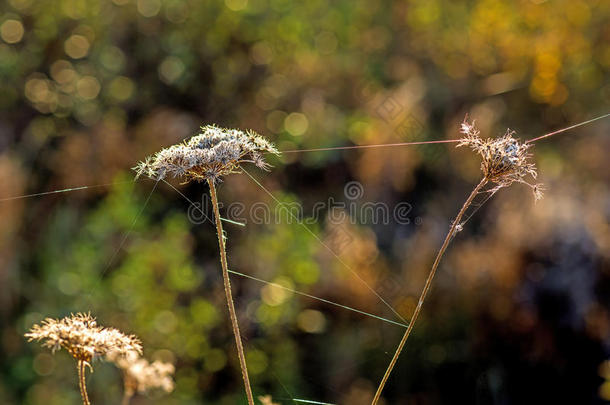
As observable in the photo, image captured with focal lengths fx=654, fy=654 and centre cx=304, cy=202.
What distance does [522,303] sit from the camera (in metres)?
3.04

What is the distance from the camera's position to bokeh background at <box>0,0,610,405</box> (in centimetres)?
305

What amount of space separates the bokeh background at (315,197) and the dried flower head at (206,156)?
5.14ft

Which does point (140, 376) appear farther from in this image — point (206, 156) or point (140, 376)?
point (206, 156)

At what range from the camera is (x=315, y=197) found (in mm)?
4457

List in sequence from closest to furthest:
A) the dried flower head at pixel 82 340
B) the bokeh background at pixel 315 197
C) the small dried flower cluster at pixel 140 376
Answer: the dried flower head at pixel 82 340
the small dried flower cluster at pixel 140 376
the bokeh background at pixel 315 197

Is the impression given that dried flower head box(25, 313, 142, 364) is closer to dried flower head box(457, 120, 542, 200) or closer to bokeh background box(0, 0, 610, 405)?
dried flower head box(457, 120, 542, 200)

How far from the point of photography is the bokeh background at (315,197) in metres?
3.05

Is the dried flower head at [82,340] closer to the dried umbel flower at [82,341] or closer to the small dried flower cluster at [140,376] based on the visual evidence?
the dried umbel flower at [82,341]

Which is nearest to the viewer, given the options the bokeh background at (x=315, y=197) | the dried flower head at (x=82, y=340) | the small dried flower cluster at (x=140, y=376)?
the dried flower head at (x=82, y=340)

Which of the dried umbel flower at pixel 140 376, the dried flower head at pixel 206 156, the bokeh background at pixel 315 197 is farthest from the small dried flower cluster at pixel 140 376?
the bokeh background at pixel 315 197

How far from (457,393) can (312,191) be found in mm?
2055

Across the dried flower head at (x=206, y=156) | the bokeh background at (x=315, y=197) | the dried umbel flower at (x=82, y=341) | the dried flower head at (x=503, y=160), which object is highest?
the bokeh background at (x=315, y=197)

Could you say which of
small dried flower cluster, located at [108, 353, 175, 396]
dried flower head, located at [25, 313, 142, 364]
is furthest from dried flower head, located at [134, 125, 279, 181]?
small dried flower cluster, located at [108, 353, 175, 396]

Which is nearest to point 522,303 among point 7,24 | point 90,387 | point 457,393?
point 457,393
